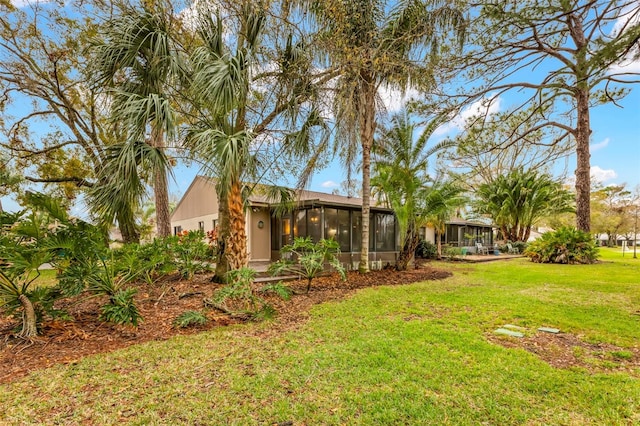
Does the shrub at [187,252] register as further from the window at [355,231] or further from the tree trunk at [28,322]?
the window at [355,231]

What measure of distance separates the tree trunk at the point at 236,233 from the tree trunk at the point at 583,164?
46.7 feet

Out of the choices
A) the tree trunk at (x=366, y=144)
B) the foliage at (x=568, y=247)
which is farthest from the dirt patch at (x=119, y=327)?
the foliage at (x=568, y=247)

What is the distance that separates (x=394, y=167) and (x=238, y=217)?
20.9 feet

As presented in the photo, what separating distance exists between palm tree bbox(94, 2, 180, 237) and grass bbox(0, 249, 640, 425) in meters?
2.96

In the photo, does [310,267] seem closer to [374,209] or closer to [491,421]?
[491,421]

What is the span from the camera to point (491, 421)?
2496mm

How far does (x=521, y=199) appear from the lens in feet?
73.0

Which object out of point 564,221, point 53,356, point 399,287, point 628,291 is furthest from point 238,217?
point 564,221

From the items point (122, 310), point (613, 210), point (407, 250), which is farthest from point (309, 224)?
point (613, 210)

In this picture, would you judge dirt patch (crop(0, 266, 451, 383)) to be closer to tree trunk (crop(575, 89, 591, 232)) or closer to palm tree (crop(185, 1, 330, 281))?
palm tree (crop(185, 1, 330, 281))

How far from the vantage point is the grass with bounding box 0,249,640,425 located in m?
2.61

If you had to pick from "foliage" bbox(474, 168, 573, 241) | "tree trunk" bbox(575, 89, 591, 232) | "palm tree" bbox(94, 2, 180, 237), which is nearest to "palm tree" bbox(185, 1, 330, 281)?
"palm tree" bbox(94, 2, 180, 237)

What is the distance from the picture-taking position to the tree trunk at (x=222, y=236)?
7705 mm

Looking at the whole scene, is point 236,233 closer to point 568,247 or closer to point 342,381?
point 342,381
